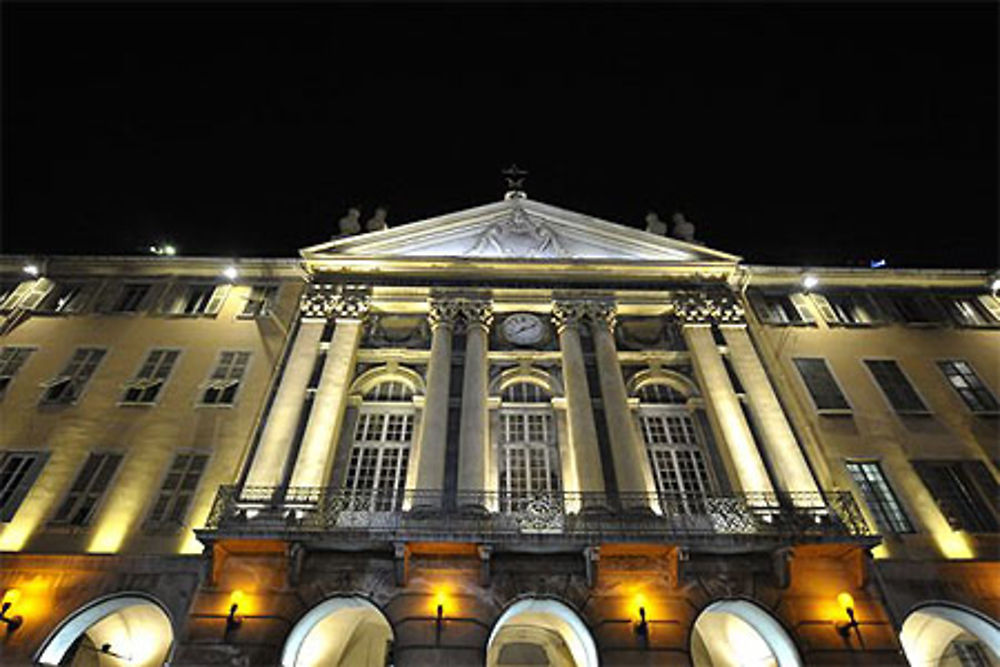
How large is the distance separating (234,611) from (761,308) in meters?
19.3

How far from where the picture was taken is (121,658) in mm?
15125

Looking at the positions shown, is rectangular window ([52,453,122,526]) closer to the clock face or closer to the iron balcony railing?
the iron balcony railing

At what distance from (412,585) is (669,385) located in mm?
10848

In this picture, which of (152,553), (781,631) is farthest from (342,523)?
(781,631)

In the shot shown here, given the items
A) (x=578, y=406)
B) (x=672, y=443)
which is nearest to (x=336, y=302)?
(x=578, y=406)

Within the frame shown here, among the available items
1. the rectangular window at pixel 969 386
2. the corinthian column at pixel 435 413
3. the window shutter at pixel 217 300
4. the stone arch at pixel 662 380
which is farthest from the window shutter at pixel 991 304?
the window shutter at pixel 217 300

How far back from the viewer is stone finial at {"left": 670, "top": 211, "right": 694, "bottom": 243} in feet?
77.4

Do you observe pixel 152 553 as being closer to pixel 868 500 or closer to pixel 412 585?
pixel 412 585

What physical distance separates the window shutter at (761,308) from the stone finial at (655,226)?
4189 millimetres

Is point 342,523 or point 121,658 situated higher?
point 342,523

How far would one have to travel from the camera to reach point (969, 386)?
19.4 m

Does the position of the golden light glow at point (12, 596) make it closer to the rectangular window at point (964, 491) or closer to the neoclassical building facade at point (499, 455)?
the neoclassical building facade at point (499, 455)

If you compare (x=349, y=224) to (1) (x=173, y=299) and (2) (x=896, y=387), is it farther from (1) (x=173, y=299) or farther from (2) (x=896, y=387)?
(2) (x=896, y=387)

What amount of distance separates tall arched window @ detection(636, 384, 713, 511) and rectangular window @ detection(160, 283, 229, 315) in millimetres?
15391
